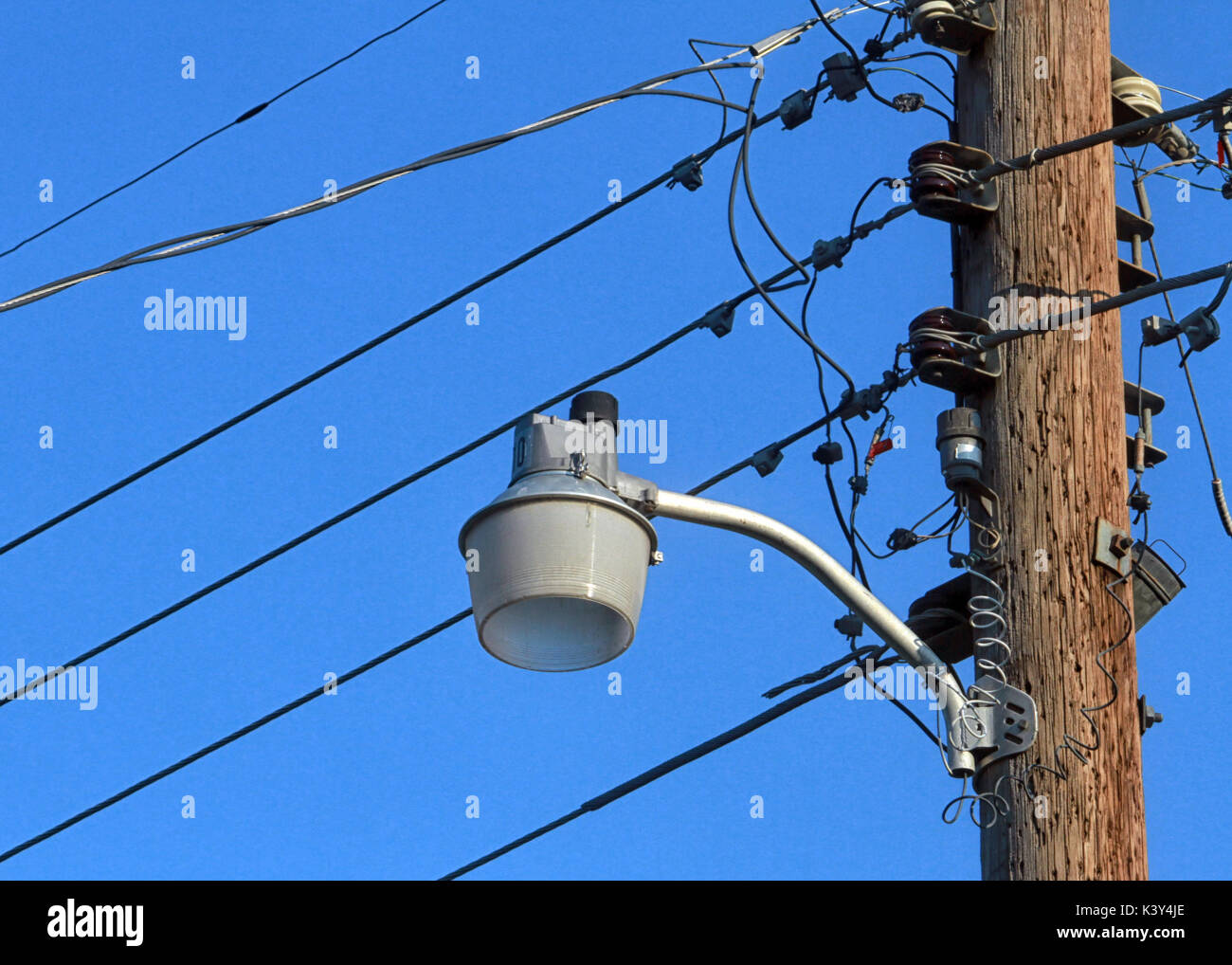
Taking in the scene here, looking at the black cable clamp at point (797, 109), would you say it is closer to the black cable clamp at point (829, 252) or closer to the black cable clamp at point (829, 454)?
the black cable clamp at point (829, 252)

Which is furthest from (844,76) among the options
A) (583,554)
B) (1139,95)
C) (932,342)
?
(583,554)

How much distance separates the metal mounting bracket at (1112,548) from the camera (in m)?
6.84

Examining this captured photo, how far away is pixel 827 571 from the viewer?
6.39 m

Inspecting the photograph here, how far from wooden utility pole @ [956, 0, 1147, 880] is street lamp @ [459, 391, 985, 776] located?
32 centimetres

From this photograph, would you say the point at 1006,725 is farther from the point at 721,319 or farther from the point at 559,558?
the point at 721,319

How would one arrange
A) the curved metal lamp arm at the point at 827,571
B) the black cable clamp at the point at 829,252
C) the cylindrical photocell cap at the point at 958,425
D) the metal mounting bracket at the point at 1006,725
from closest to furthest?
the curved metal lamp arm at the point at 827,571, the metal mounting bracket at the point at 1006,725, the cylindrical photocell cap at the point at 958,425, the black cable clamp at the point at 829,252

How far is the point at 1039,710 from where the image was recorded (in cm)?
662

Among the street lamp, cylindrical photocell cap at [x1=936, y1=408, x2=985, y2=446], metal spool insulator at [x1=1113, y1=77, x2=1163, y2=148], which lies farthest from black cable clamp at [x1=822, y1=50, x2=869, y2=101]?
the street lamp

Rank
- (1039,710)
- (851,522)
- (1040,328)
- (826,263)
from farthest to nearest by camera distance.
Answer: (826,263) → (851,522) → (1040,328) → (1039,710)

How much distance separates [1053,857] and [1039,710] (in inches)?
18.2

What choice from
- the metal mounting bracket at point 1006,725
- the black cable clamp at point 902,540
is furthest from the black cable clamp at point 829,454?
the metal mounting bracket at point 1006,725

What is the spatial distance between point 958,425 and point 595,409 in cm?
132
